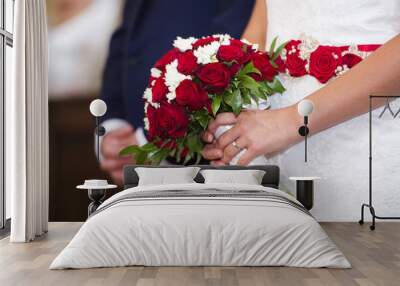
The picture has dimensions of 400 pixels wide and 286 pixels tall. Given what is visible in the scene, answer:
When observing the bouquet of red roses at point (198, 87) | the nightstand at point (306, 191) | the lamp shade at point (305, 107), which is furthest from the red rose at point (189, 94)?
the nightstand at point (306, 191)

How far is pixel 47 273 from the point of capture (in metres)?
3.98

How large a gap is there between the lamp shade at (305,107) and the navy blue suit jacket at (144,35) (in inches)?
46.7

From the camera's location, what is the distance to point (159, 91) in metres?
6.15

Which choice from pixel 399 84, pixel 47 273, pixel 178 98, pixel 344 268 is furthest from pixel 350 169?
pixel 47 273

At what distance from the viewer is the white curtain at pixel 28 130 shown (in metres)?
5.39

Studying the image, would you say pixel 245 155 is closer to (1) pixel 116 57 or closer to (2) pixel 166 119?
(2) pixel 166 119

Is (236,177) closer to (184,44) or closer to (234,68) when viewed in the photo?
(234,68)

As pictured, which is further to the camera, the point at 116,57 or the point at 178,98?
the point at 116,57

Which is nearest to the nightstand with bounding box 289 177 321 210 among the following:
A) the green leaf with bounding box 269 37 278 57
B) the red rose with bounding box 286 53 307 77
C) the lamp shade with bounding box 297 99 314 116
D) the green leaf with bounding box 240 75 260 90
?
the lamp shade with bounding box 297 99 314 116

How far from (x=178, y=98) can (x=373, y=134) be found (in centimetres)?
211

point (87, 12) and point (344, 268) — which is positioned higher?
point (87, 12)

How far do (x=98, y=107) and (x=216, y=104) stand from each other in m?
1.24

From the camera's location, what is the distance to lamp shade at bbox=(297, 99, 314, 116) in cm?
612

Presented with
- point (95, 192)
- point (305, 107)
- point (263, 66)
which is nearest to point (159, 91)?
point (263, 66)
